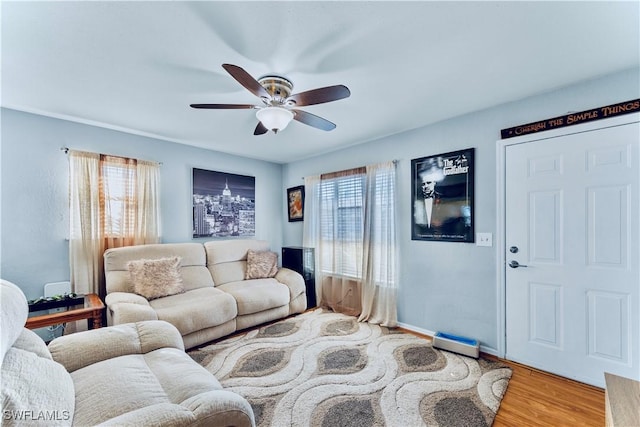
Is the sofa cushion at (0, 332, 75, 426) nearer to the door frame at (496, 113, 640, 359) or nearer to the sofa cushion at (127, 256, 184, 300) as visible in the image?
the sofa cushion at (127, 256, 184, 300)

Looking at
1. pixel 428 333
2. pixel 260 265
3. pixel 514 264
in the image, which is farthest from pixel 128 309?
pixel 514 264

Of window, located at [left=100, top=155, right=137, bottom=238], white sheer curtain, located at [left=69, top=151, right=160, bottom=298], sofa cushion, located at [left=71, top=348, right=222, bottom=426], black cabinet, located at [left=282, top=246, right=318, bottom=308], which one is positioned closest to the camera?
sofa cushion, located at [left=71, top=348, right=222, bottom=426]

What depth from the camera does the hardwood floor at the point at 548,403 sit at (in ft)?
5.66

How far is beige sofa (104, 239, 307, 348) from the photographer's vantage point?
2.53 m

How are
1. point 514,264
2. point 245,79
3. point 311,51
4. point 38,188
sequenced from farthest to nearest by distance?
1. point 38,188
2. point 514,264
3. point 311,51
4. point 245,79

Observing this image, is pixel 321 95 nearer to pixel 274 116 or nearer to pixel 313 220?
pixel 274 116

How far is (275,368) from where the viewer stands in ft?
7.58

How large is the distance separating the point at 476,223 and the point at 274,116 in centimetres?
218

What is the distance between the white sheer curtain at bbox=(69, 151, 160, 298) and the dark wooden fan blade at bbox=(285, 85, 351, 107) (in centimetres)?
241

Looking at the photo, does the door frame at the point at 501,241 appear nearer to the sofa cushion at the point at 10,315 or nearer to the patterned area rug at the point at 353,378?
the patterned area rug at the point at 353,378

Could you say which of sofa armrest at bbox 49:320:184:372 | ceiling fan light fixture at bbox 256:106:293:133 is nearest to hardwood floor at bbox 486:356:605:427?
sofa armrest at bbox 49:320:184:372

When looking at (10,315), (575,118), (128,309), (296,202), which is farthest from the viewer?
(296,202)

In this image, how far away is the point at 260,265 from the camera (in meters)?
3.88

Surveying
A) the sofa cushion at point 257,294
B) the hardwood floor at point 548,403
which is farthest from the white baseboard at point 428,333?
the sofa cushion at point 257,294
